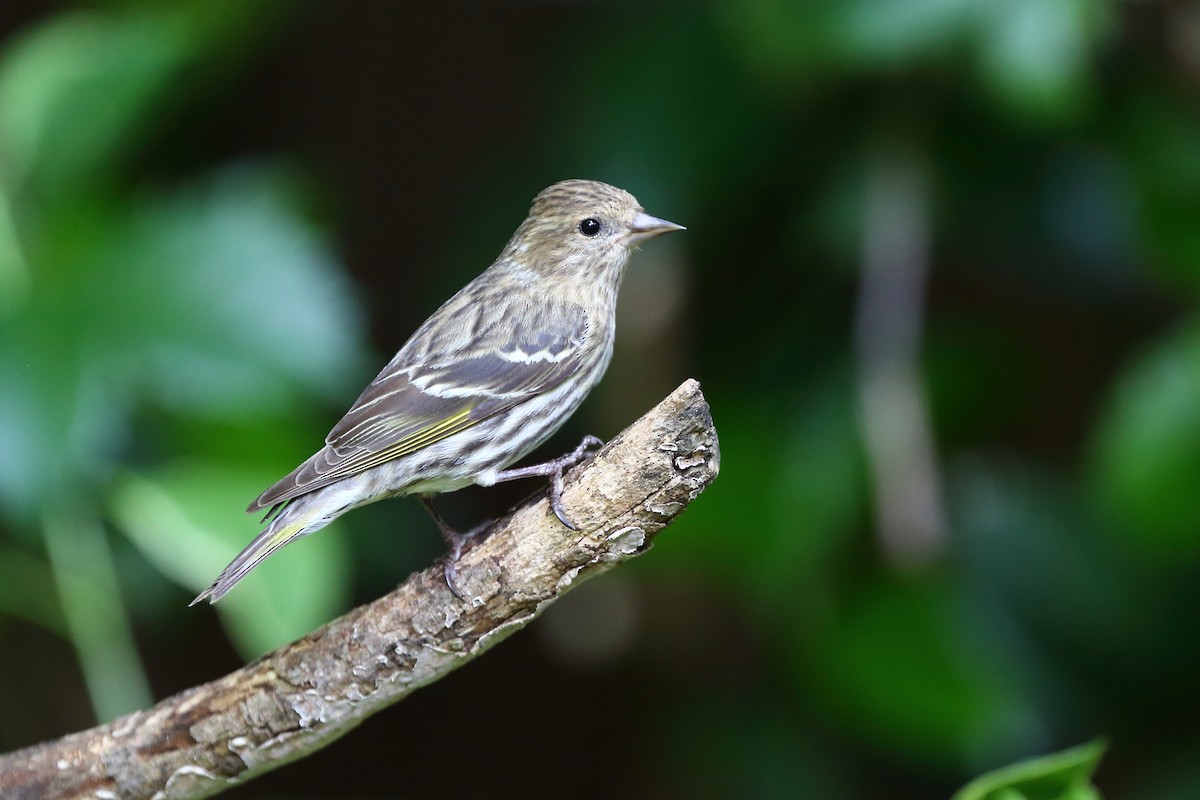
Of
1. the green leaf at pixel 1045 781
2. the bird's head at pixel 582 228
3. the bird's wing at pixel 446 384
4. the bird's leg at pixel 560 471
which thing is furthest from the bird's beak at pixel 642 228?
the green leaf at pixel 1045 781

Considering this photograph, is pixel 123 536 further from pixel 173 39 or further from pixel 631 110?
pixel 631 110

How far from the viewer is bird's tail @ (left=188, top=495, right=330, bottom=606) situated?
2.72m

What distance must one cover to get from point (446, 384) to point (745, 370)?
1.82m

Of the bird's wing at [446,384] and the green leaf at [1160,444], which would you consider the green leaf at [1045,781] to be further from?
the green leaf at [1160,444]

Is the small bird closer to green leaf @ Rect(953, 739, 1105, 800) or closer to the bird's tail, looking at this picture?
the bird's tail

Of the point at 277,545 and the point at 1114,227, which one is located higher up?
the point at 1114,227

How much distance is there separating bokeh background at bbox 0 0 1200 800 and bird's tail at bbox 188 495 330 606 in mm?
376

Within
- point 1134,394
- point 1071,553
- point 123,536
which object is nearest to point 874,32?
point 1134,394

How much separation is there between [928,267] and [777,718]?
169 cm

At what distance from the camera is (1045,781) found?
7.80ft

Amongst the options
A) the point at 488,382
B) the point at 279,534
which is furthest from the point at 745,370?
the point at 279,534

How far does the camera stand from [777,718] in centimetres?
495

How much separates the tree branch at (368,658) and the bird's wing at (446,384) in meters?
0.33

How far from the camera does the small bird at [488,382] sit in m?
2.85
